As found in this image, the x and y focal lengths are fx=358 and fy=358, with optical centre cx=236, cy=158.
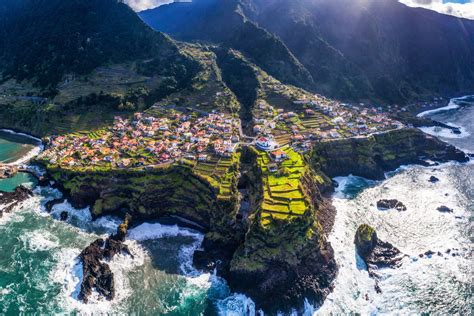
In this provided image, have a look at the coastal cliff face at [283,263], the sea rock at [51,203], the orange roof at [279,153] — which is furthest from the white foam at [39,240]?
the orange roof at [279,153]

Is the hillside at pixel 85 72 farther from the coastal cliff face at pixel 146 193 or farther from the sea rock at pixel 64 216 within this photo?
the sea rock at pixel 64 216

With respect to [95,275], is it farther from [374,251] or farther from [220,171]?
[374,251]

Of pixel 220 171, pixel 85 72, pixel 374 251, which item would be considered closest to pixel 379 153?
pixel 374 251

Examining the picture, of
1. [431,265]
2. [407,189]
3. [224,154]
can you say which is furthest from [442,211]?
[224,154]

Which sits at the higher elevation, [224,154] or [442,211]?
[224,154]

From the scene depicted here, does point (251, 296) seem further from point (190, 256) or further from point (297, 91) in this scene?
point (297, 91)

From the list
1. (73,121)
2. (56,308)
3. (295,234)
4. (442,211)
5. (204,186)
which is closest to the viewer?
(56,308)

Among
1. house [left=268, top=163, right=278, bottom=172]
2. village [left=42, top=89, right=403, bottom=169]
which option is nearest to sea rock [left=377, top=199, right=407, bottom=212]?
village [left=42, top=89, right=403, bottom=169]
